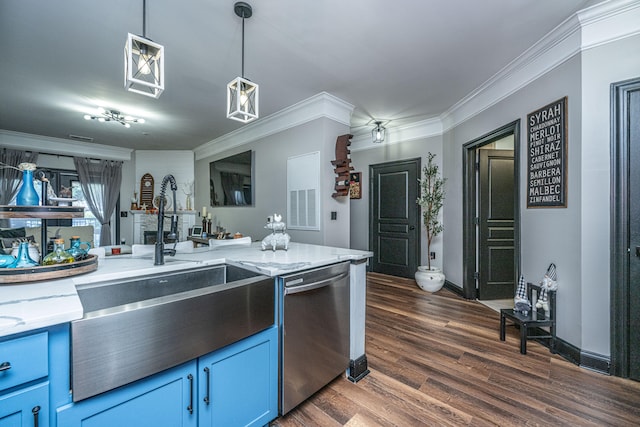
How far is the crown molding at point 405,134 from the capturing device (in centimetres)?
434

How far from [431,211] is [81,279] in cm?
399

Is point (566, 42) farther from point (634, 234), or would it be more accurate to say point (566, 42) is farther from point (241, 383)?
point (241, 383)

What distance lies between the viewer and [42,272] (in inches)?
44.7

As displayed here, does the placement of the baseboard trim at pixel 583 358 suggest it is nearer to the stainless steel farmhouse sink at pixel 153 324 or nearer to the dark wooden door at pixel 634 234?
the dark wooden door at pixel 634 234

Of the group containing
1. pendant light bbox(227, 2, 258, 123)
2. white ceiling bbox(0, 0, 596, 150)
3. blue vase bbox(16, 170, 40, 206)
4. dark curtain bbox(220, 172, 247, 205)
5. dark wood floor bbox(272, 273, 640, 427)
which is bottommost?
dark wood floor bbox(272, 273, 640, 427)

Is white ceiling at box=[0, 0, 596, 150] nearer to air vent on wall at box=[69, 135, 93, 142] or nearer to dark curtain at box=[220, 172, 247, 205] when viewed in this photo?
air vent on wall at box=[69, 135, 93, 142]

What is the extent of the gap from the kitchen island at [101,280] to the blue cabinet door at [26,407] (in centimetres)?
1

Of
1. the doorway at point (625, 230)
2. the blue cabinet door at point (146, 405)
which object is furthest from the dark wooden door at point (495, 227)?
the blue cabinet door at point (146, 405)

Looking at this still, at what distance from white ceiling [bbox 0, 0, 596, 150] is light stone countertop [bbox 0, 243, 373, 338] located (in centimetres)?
173

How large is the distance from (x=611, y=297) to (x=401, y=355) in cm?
151

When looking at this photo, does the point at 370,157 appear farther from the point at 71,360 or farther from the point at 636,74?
the point at 71,360

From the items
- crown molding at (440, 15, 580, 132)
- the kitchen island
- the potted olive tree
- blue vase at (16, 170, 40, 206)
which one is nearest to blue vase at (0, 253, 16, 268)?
the kitchen island

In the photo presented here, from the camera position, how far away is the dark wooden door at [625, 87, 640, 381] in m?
1.85

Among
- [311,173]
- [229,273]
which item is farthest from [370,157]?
[229,273]
